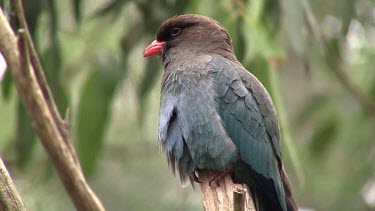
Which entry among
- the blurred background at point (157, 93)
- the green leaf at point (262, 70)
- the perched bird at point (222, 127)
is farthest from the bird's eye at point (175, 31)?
the green leaf at point (262, 70)

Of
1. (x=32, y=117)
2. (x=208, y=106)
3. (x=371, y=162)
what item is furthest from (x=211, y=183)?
(x=371, y=162)

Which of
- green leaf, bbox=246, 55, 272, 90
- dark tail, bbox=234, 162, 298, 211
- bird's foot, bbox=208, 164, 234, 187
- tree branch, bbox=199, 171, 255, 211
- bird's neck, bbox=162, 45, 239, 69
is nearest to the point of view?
tree branch, bbox=199, 171, 255, 211

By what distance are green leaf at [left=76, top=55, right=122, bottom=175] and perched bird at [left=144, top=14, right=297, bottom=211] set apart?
108 centimetres

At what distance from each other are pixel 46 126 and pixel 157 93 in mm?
3125

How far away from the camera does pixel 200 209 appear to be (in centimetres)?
754

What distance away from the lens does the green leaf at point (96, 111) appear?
248 inches

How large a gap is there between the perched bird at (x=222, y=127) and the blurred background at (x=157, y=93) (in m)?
0.61

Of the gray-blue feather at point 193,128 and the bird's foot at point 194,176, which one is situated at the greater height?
the gray-blue feather at point 193,128

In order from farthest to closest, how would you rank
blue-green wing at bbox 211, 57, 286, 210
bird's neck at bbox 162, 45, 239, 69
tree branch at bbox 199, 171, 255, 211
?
1. bird's neck at bbox 162, 45, 239, 69
2. blue-green wing at bbox 211, 57, 286, 210
3. tree branch at bbox 199, 171, 255, 211

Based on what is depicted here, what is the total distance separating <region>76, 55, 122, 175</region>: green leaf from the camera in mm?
6297

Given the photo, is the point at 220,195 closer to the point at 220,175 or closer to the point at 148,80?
the point at 220,175

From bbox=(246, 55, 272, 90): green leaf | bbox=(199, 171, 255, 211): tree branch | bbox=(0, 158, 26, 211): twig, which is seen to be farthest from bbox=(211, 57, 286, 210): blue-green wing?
bbox=(0, 158, 26, 211): twig

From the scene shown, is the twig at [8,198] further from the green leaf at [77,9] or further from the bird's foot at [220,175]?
the green leaf at [77,9]

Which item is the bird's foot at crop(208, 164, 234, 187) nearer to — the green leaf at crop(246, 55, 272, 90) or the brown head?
the brown head
